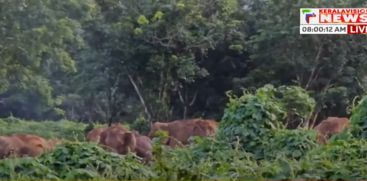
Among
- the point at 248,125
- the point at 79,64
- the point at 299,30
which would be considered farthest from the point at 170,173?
the point at 79,64

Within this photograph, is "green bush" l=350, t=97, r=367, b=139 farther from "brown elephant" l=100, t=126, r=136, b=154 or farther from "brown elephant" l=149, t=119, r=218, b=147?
"brown elephant" l=100, t=126, r=136, b=154

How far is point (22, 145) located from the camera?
11.5 meters

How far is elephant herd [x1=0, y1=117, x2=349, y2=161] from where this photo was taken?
37.5 ft

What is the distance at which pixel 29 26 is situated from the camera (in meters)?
16.9

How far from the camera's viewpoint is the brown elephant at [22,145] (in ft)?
37.2

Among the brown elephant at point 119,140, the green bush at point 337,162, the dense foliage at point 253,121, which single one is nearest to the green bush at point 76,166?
the green bush at point 337,162

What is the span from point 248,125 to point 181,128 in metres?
4.19

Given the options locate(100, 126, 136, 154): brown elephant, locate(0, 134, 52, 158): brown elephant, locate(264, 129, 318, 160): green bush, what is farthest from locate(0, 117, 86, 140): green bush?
locate(264, 129, 318, 160): green bush

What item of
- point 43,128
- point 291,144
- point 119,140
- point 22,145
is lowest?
point 43,128

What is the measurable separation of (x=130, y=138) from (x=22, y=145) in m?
1.83

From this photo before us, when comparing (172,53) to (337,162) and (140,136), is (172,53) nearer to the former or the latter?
(140,136)

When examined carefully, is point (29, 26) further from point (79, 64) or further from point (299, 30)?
point (299, 30)

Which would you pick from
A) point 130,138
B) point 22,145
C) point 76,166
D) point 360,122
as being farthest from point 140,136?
point 76,166

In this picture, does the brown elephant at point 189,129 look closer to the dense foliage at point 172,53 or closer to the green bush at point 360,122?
the green bush at point 360,122
